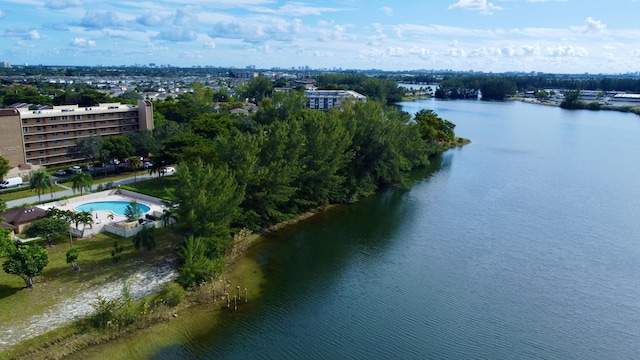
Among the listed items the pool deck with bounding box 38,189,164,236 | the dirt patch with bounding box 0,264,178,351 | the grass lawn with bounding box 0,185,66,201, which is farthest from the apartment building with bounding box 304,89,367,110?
the dirt patch with bounding box 0,264,178,351

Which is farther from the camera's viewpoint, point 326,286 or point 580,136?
point 580,136

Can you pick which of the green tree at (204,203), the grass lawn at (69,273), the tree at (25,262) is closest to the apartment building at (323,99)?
the grass lawn at (69,273)

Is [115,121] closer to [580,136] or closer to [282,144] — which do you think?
[282,144]

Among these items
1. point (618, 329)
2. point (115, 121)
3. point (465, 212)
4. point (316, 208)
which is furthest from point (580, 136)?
point (115, 121)

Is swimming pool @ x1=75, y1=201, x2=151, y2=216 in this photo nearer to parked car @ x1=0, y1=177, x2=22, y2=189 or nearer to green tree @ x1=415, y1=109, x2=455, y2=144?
parked car @ x1=0, y1=177, x2=22, y2=189

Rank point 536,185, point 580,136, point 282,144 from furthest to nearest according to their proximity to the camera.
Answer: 1. point 580,136
2. point 536,185
3. point 282,144
